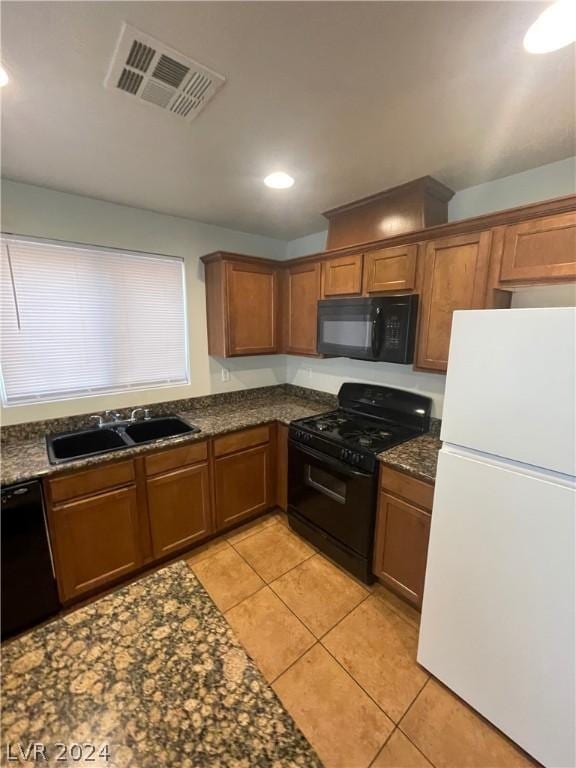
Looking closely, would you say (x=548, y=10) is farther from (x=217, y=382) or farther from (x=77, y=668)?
(x=217, y=382)

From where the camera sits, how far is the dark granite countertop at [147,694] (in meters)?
0.57

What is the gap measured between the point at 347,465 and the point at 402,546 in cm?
54

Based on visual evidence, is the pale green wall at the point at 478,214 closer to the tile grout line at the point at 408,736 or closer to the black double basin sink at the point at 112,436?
the black double basin sink at the point at 112,436

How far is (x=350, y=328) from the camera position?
231 centimetres

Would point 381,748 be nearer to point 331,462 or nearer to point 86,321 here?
point 331,462

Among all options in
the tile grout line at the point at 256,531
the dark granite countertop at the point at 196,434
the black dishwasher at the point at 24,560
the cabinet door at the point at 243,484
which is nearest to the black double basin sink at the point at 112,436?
the dark granite countertop at the point at 196,434

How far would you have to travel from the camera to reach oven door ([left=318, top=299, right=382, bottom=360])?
2.14 metres

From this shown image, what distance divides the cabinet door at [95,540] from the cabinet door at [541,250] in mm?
2454

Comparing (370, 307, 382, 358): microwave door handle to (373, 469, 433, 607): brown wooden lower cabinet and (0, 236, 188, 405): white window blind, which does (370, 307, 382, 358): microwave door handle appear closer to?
(373, 469, 433, 607): brown wooden lower cabinet

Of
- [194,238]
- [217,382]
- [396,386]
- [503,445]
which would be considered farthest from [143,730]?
[194,238]

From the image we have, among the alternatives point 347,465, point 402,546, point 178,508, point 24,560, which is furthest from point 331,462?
point 24,560

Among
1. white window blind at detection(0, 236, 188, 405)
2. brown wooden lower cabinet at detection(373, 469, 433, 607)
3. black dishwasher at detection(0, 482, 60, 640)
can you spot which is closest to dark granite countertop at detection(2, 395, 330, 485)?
black dishwasher at detection(0, 482, 60, 640)

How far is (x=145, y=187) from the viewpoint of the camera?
204 cm

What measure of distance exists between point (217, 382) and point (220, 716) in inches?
99.6
